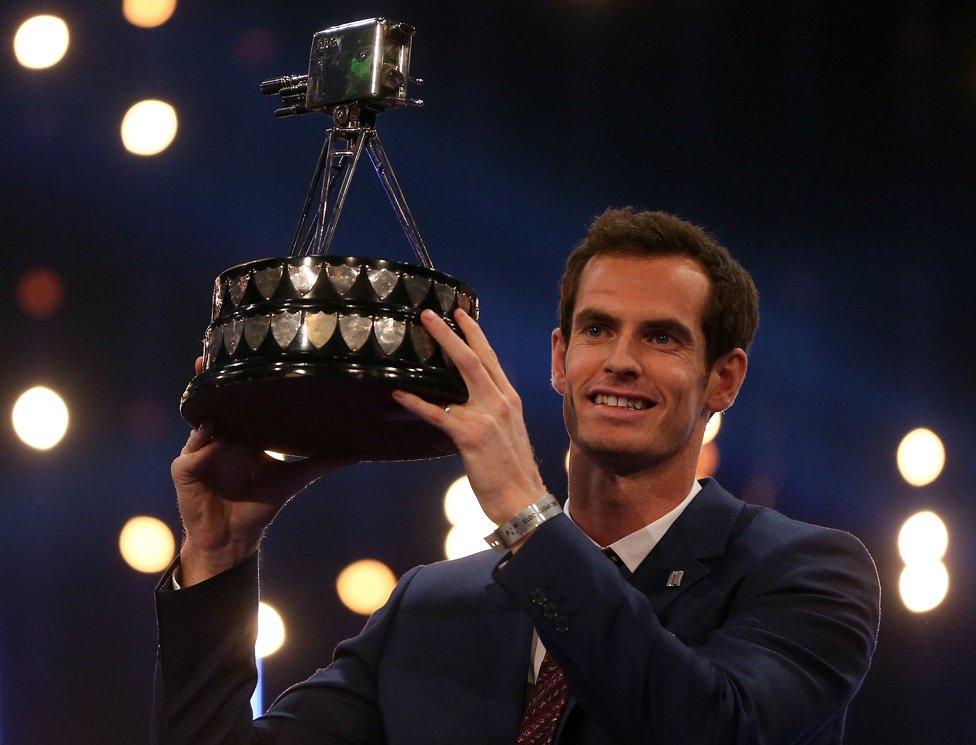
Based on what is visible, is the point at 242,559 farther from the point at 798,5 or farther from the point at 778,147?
the point at 798,5

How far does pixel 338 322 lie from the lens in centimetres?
174

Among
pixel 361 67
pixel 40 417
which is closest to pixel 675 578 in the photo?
pixel 361 67

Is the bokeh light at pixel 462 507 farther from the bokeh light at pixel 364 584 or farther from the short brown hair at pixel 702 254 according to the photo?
the short brown hair at pixel 702 254

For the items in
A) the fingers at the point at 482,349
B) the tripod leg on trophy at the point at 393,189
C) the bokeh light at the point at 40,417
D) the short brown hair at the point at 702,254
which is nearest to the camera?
the fingers at the point at 482,349

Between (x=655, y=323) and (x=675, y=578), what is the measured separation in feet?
1.47

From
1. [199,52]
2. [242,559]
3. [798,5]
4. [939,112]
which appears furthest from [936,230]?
[242,559]

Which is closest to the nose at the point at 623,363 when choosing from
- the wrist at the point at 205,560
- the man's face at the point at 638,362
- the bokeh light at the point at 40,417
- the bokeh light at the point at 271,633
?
the man's face at the point at 638,362

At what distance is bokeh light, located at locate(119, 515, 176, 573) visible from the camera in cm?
336

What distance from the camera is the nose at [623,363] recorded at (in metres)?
2.18

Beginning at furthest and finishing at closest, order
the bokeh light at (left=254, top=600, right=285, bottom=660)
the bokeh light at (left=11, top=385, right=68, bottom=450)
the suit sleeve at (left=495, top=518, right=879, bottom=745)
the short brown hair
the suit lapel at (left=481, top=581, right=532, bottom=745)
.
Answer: the bokeh light at (left=254, top=600, right=285, bottom=660), the bokeh light at (left=11, top=385, right=68, bottom=450), the short brown hair, the suit lapel at (left=481, top=581, right=532, bottom=745), the suit sleeve at (left=495, top=518, right=879, bottom=745)

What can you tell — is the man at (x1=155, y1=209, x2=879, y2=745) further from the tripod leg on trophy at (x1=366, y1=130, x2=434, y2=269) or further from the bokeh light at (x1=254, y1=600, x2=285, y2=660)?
the bokeh light at (x1=254, y1=600, x2=285, y2=660)

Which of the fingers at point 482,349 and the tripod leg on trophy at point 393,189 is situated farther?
the tripod leg on trophy at point 393,189

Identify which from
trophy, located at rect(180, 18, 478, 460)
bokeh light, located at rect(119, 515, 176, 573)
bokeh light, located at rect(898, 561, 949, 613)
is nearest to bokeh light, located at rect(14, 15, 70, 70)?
bokeh light, located at rect(119, 515, 176, 573)

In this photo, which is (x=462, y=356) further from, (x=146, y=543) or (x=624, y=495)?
(x=146, y=543)
